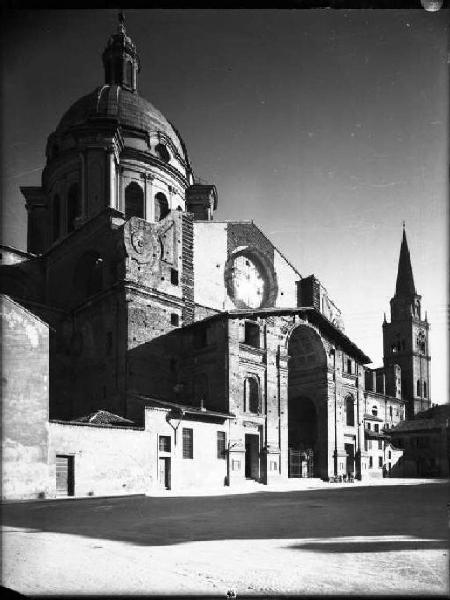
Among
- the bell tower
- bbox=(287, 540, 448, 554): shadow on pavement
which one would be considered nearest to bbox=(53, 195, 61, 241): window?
bbox=(287, 540, 448, 554): shadow on pavement

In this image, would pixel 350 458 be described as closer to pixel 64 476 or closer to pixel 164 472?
pixel 164 472

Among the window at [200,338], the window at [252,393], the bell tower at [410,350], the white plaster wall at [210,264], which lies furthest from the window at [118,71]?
the bell tower at [410,350]

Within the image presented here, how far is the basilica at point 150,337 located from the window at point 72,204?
17 centimetres

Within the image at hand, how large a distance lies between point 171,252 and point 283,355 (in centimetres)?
933

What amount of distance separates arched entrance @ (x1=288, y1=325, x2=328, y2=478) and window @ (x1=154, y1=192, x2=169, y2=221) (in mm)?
12939

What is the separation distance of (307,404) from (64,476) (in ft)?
73.2

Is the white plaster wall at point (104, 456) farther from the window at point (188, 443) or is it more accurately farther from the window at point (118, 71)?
the window at point (118, 71)

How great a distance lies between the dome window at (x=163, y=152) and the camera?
40.7 meters

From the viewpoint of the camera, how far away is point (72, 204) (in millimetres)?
38594

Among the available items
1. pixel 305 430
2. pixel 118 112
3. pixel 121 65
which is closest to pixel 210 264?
pixel 305 430

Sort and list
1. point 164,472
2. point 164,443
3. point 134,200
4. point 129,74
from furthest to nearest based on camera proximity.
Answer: point 129,74, point 134,200, point 164,443, point 164,472

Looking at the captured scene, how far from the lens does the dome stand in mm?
39781

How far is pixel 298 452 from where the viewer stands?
34.4 meters

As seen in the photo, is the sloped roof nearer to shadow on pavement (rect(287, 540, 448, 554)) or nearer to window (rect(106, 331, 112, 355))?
window (rect(106, 331, 112, 355))
